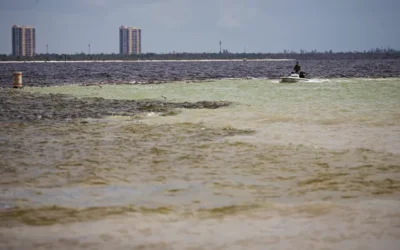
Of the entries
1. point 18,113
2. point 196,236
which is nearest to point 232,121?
point 18,113

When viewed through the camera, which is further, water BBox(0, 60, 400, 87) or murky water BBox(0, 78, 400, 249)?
water BBox(0, 60, 400, 87)

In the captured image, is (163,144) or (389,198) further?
(163,144)

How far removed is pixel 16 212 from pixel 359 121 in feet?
40.4

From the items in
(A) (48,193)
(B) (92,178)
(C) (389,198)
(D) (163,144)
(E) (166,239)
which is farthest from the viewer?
(D) (163,144)

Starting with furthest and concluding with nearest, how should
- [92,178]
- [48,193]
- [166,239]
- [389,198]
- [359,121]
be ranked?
[359,121] < [92,178] < [48,193] < [389,198] < [166,239]

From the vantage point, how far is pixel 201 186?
8562mm

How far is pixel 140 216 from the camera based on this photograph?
22.7 feet

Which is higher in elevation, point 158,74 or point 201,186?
point 158,74

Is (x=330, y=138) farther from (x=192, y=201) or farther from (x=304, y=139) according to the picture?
(x=192, y=201)

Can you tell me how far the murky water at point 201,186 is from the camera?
20.0 feet

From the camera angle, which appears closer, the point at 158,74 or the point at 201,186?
the point at 201,186

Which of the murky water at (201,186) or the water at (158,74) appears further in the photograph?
the water at (158,74)

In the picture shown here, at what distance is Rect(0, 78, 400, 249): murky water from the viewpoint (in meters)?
6.11

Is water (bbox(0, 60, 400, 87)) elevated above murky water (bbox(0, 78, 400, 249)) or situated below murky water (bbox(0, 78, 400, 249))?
above
